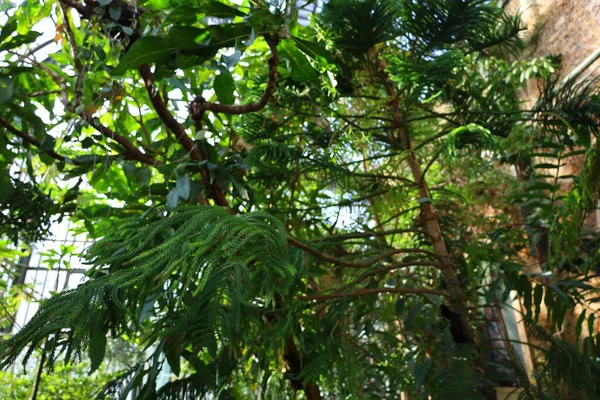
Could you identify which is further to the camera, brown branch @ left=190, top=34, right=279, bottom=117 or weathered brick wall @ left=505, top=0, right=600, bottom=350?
weathered brick wall @ left=505, top=0, right=600, bottom=350

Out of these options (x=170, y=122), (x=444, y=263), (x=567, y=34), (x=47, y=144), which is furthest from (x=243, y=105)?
(x=567, y=34)

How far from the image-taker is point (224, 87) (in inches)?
48.8

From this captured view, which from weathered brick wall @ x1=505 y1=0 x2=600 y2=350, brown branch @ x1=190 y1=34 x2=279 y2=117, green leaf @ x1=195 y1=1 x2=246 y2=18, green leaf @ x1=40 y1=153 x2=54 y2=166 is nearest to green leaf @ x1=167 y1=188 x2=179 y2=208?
brown branch @ x1=190 y1=34 x2=279 y2=117

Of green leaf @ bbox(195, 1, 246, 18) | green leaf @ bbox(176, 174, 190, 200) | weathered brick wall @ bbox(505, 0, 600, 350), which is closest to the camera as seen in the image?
green leaf @ bbox(195, 1, 246, 18)

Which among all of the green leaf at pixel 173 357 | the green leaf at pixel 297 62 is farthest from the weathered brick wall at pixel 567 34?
the green leaf at pixel 173 357

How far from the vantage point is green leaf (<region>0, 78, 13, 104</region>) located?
1201 mm

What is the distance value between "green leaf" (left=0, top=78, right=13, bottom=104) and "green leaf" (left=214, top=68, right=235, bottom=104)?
43cm

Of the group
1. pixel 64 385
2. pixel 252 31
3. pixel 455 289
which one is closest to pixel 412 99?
pixel 455 289

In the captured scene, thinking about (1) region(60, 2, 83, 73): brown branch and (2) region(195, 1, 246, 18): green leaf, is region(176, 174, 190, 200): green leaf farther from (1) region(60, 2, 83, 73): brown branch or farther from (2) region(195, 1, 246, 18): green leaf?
(1) region(60, 2, 83, 73): brown branch

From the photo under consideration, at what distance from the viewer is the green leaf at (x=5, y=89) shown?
120 cm

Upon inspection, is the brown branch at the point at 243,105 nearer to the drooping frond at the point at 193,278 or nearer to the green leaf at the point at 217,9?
the green leaf at the point at 217,9

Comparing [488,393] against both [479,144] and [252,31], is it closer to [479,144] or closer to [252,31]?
[479,144]

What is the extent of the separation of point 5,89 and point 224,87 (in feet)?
1.51

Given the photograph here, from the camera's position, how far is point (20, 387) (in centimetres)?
323
